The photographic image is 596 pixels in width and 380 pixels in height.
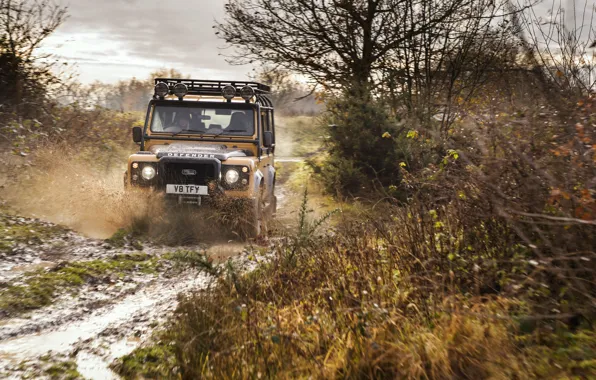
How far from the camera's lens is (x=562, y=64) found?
6.37m

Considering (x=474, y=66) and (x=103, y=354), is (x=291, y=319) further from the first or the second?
(x=474, y=66)

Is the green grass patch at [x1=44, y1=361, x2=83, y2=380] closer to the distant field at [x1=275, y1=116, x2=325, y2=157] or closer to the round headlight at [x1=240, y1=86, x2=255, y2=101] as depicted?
the round headlight at [x1=240, y1=86, x2=255, y2=101]

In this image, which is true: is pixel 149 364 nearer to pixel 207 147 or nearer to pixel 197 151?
pixel 197 151

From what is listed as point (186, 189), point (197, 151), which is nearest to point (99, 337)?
point (186, 189)

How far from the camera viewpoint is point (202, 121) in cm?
884

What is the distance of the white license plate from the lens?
7824 mm

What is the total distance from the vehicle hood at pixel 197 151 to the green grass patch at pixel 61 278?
1503 millimetres

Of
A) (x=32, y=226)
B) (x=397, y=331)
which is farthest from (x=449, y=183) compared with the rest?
(x=32, y=226)

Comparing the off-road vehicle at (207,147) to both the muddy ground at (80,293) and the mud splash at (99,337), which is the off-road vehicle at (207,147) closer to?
the muddy ground at (80,293)

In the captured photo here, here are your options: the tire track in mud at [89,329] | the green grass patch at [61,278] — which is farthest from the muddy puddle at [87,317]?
the green grass patch at [61,278]

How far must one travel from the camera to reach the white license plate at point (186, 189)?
7.82m

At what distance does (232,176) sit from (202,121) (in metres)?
1.38

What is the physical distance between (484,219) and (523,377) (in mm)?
1474

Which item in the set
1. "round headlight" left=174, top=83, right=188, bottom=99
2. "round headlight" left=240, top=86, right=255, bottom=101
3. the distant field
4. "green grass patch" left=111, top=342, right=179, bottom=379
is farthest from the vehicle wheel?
the distant field
